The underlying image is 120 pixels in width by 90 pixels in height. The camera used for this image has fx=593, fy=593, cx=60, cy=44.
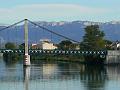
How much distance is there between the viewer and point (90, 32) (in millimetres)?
77438

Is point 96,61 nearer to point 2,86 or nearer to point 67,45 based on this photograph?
point 67,45

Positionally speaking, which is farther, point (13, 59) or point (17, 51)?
point (13, 59)

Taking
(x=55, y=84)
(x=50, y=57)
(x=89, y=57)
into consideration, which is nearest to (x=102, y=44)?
(x=89, y=57)

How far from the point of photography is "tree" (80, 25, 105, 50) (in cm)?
7719

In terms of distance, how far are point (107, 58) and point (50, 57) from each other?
27513 millimetres

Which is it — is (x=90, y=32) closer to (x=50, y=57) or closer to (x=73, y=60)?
(x=73, y=60)

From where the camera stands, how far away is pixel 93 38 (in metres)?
77.1

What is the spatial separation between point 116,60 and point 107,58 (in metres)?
2.04

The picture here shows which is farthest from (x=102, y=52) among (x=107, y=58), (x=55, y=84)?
(x=55, y=84)

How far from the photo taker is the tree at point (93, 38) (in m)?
77.2

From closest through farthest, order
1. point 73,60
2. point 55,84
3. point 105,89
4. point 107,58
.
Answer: point 105,89
point 55,84
point 107,58
point 73,60

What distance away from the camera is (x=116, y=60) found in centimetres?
7631

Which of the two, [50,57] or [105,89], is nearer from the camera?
[105,89]

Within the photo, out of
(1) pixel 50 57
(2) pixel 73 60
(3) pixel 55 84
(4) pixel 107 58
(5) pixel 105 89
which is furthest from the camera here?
(1) pixel 50 57
